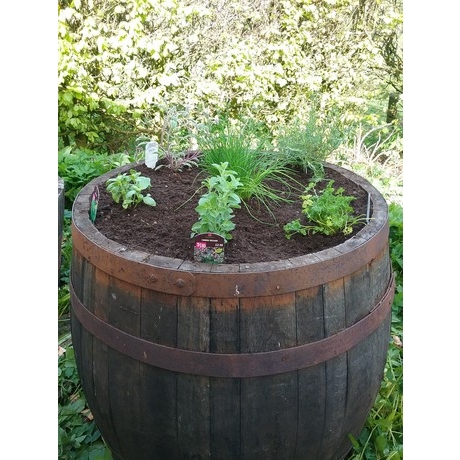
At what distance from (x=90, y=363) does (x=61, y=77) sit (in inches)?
153

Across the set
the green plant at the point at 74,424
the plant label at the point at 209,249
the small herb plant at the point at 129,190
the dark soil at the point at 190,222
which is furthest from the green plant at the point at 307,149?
the green plant at the point at 74,424

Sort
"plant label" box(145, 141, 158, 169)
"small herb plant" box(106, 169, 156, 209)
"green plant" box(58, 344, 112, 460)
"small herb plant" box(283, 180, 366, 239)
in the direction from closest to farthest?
"small herb plant" box(283, 180, 366, 239)
"small herb plant" box(106, 169, 156, 209)
"green plant" box(58, 344, 112, 460)
"plant label" box(145, 141, 158, 169)

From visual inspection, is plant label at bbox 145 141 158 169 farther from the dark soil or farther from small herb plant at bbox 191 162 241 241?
small herb plant at bbox 191 162 241 241

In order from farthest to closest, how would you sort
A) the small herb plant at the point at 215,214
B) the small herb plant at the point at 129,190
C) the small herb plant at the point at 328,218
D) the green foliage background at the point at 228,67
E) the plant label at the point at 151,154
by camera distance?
the green foliage background at the point at 228,67
the plant label at the point at 151,154
the small herb plant at the point at 129,190
the small herb plant at the point at 328,218
the small herb plant at the point at 215,214

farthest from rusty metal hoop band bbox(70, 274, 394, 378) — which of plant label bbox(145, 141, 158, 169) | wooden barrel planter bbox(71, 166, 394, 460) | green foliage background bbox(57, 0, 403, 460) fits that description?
green foliage background bbox(57, 0, 403, 460)

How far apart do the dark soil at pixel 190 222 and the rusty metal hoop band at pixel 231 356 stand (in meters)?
0.27

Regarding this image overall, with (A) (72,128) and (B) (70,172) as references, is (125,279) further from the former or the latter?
(A) (72,128)

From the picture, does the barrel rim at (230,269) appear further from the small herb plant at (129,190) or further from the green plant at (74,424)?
the green plant at (74,424)

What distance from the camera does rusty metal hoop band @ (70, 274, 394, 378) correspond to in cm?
162

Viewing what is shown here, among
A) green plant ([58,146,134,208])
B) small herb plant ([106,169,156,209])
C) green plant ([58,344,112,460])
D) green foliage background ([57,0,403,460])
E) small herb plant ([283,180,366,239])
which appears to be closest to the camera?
small herb plant ([283,180,366,239])

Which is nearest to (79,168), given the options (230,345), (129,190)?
(129,190)

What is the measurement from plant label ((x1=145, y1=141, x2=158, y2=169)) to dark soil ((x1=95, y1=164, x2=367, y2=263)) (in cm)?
4

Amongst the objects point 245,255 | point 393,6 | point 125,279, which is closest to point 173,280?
point 125,279

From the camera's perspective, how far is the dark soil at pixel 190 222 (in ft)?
5.93
